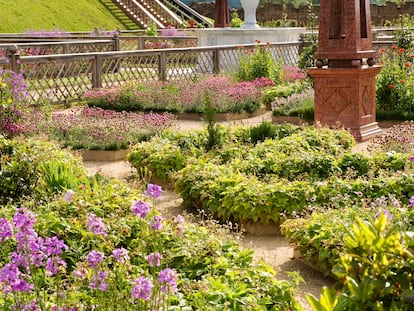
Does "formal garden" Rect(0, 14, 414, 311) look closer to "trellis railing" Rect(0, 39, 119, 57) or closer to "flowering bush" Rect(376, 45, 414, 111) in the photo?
"flowering bush" Rect(376, 45, 414, 111)

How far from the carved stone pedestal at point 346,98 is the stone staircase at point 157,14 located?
27730mm

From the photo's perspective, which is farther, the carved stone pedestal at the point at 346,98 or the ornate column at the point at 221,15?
the ornate column at the point at 221,15

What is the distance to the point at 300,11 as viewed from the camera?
156 feet

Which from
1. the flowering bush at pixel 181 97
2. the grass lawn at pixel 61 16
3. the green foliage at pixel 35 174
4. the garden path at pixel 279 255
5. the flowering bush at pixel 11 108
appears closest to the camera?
the garden path at pixel 279 255

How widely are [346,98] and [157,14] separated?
31212 millimetres

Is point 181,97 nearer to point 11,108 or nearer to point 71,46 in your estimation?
point 11,108

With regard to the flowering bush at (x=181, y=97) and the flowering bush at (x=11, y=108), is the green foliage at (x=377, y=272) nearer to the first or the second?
the flowering bush at (x=11, y=108)

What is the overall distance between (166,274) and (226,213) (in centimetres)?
400

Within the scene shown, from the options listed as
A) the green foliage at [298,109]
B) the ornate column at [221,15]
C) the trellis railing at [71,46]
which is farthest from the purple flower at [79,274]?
the ornate column at [221,15]

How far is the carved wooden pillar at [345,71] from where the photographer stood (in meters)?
11.8

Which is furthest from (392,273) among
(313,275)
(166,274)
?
(313,275)

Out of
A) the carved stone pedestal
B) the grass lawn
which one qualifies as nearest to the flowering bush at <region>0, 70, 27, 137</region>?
the carved stone pedestal

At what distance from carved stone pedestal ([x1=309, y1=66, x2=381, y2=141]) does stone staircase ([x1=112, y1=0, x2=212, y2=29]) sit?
27730 mm

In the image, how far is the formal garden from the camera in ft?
10.4
